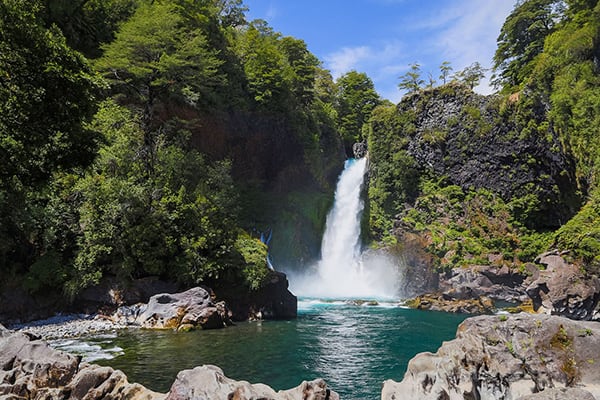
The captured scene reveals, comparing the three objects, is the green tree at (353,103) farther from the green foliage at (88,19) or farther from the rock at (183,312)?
the rock at (183,312)


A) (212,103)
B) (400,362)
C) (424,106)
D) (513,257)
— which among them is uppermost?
(424,106)

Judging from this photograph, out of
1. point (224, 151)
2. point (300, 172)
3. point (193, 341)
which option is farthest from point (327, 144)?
point (193, 341)

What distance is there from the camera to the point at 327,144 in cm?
4047

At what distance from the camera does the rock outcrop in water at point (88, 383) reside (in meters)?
5.25

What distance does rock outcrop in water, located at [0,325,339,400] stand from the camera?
525 cm

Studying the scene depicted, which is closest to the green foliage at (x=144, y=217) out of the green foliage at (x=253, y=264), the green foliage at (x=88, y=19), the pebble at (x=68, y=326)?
the green foliage at (x=253, y=264)

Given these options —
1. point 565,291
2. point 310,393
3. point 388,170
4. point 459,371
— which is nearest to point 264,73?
point 388,170

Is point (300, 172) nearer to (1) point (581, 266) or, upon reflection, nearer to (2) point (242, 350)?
(1) point (581, 266)

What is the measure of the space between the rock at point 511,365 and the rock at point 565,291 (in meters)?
13.2

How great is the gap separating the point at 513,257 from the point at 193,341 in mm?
25109

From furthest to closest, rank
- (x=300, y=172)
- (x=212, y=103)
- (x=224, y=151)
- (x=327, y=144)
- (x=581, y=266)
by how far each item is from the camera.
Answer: (x=327, y=144)
(x=300, y=172)
(x=224, y=151)
(x=212, y=103)
(x=581, y=266)

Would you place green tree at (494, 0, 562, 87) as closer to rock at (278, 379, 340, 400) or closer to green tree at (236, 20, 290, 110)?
green tree at (236, 20, 290, 110)

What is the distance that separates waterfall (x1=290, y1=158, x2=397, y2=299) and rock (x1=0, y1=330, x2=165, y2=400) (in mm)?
25194

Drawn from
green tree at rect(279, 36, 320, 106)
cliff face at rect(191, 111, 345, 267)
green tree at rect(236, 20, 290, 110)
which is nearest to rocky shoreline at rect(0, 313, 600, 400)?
cliff face at rect(191, 111, 345, 267)
